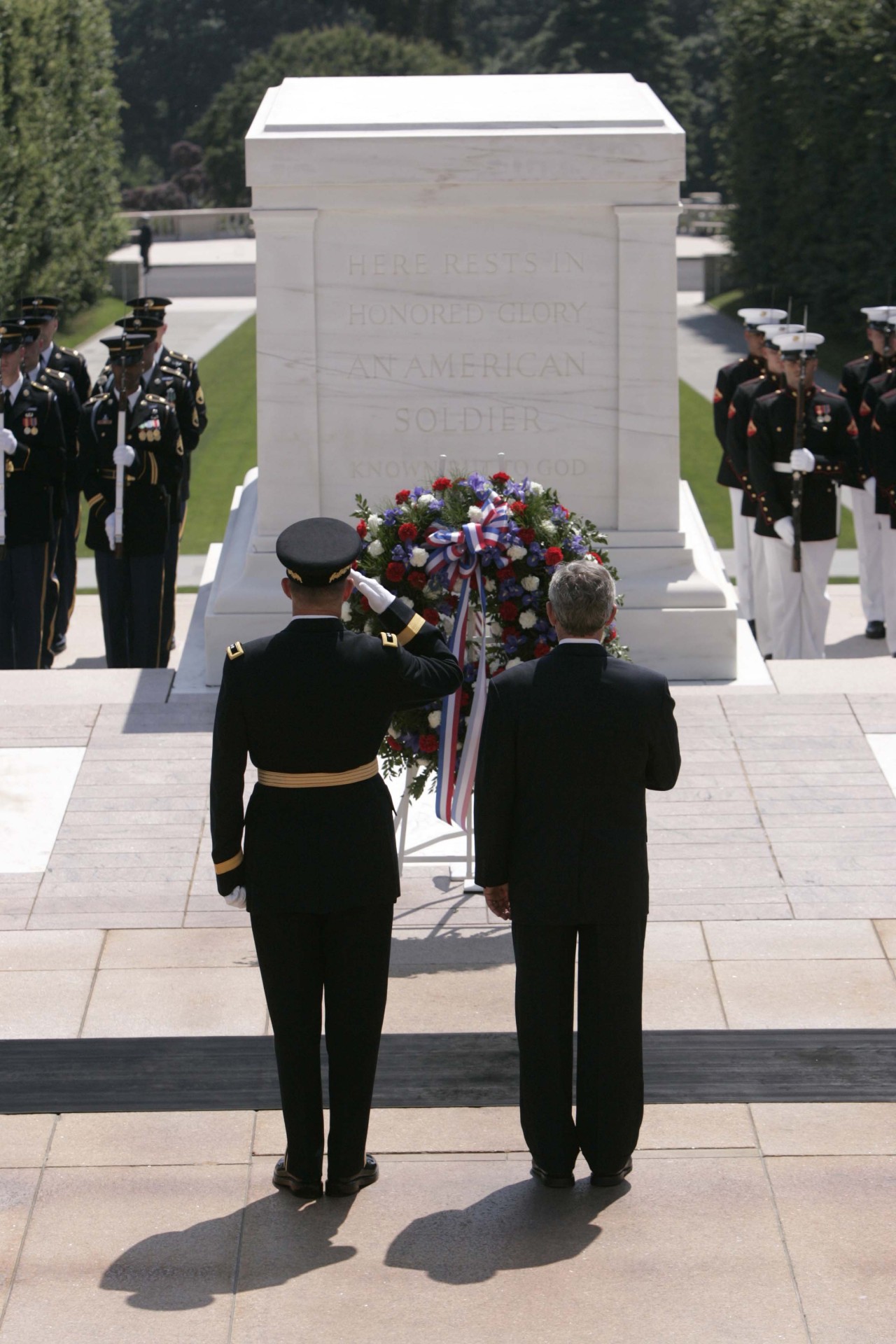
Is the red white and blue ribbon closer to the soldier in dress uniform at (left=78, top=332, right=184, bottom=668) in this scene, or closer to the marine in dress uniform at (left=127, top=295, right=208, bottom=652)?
the soldier in dress uniform at (left=78, top=332, right=184, bottom=668)

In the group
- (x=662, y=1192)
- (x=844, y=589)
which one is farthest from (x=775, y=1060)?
(x=844, y=589)

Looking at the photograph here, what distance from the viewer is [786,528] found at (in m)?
9.05

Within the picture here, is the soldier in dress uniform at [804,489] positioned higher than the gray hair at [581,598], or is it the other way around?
the gray hair at [581,598]

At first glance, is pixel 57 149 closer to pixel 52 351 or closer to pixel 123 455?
pixel 52 351

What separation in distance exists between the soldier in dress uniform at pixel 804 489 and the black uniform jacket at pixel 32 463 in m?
3.39

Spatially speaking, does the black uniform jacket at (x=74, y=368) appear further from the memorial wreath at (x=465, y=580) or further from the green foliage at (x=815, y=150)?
the green foliage at (x=815, y=150)

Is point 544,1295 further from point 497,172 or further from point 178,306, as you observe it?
point 178,306

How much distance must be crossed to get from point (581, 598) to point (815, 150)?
21480 millimetres

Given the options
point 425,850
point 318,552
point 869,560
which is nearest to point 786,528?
point 869,560

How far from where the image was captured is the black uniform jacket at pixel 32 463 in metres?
8.64

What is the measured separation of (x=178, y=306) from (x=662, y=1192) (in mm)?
26313

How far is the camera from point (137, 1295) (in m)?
3.78

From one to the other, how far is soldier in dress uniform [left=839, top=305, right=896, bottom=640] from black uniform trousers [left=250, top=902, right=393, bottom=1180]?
617 cm

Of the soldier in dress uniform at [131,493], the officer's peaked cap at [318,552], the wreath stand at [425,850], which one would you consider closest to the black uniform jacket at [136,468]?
the soldier in dress uniform at [131,493]
